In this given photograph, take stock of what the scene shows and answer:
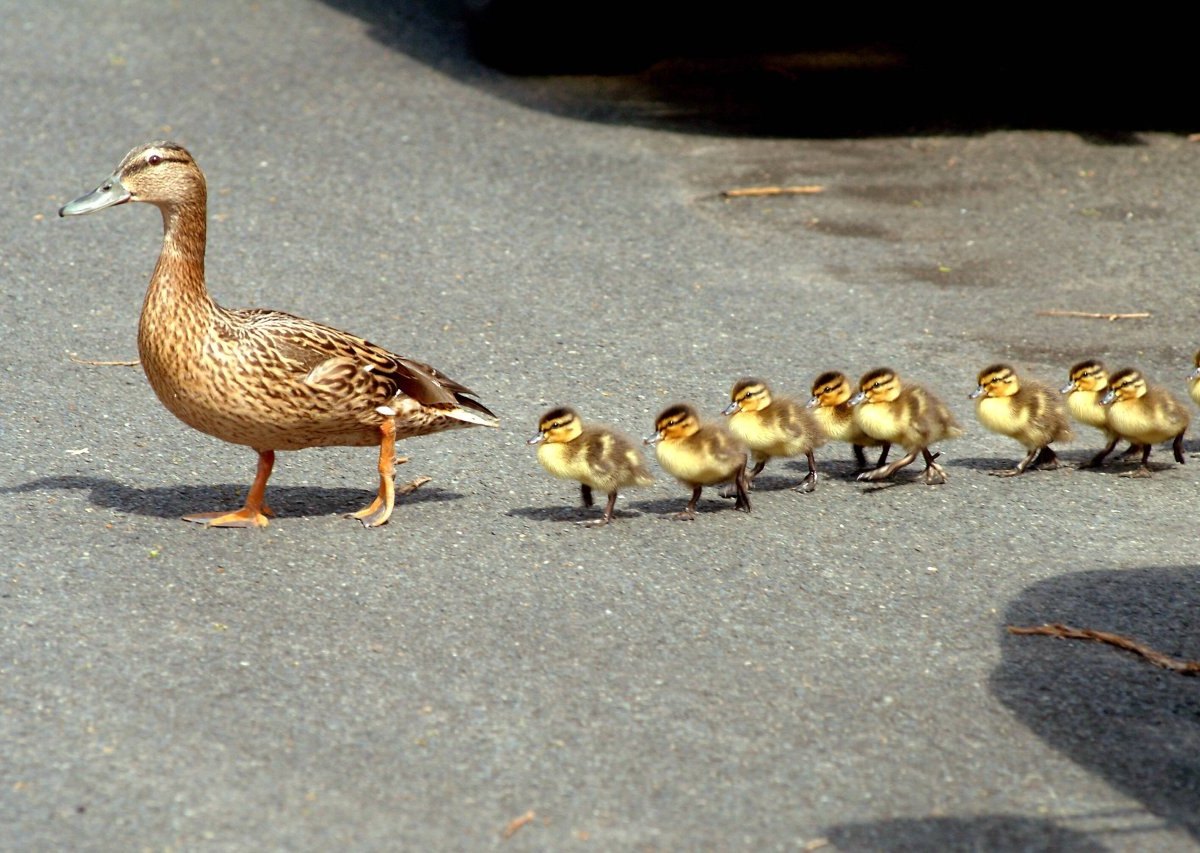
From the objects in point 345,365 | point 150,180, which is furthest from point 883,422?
point 150,180

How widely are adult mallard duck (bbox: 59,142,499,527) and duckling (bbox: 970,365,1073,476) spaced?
2351 mm

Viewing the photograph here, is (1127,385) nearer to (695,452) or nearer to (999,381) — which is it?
(999,381)

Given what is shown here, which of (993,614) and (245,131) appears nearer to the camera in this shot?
(993,614)

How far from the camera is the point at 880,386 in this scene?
257 inches

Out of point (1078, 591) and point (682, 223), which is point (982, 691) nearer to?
point (1078, 591)

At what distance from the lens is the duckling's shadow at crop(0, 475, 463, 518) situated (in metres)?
5.93

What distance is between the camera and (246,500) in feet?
19.7

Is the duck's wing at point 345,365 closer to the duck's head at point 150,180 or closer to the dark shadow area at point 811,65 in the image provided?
the duck's head at point 150,180

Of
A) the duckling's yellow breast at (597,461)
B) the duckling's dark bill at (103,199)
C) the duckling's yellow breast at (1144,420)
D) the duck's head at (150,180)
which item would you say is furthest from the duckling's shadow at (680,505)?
the duckling's dark bill at (103,199)

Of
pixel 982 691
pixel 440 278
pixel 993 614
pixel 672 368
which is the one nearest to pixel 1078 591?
pixel 993 614

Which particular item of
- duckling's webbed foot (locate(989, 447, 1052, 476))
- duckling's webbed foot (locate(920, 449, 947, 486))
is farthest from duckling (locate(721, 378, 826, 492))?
duckling's webbed foot (locate(989, 447, 1052, 476))

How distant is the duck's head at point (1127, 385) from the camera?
6.62 metres

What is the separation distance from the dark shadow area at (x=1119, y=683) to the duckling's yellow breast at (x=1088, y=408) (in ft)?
3.95

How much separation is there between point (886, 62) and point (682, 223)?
3.86 metres
